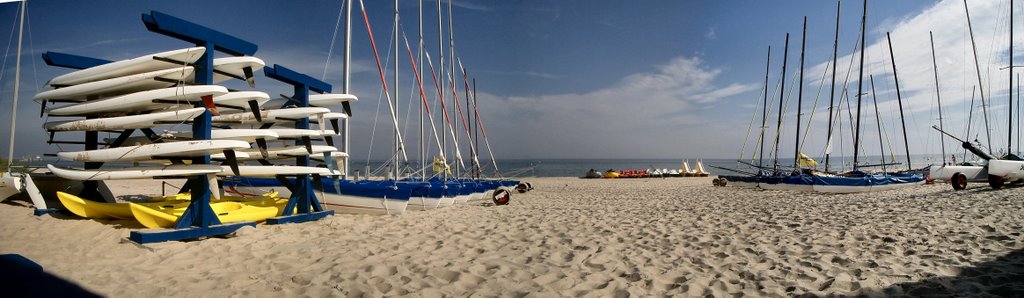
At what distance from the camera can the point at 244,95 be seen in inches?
310

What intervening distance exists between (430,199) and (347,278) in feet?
21.8

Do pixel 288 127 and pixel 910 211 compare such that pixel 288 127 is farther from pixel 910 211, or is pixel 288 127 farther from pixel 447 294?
pixel 910 211

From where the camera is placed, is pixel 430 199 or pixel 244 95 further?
pixel 430 199

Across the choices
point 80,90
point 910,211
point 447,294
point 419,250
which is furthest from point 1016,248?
point 80,90

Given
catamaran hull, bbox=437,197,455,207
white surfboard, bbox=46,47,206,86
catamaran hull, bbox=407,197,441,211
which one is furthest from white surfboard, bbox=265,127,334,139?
catamaran hull, bbox=437,197,455,207

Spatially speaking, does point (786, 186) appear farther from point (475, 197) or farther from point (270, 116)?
point (270, 116)

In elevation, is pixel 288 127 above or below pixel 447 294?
above

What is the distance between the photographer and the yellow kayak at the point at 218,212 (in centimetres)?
709

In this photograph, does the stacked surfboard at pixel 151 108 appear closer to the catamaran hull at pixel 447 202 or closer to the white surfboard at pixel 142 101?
the white surfboard at pixel 142 101

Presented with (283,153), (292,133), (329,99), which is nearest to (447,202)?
(329,99)

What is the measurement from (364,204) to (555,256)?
20.0ft

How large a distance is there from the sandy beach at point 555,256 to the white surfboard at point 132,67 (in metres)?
2.45

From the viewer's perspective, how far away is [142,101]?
22.8 ft

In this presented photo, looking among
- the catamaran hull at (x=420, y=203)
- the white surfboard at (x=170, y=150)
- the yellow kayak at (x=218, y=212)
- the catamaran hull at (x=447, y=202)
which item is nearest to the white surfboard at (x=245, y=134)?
the white surfboard at (x=170, y=150)
